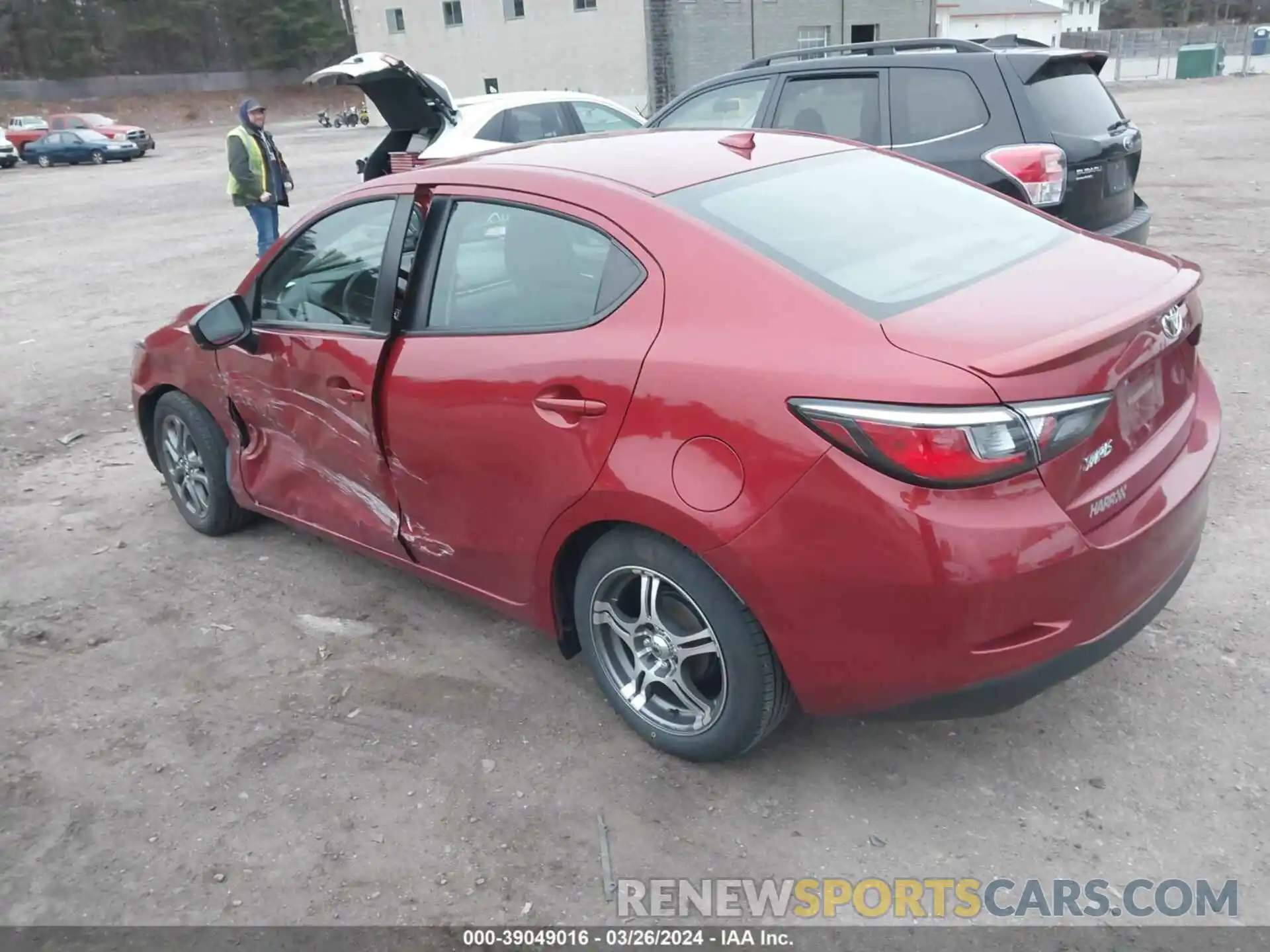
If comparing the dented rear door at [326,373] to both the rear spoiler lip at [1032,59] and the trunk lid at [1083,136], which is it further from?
the rear spoiler lip at [1032,59]

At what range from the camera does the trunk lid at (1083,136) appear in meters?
5.64

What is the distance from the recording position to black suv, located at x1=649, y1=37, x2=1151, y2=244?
564cm

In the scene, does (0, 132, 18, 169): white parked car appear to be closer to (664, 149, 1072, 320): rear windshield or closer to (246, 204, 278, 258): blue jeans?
(246, 204, 278, 258): blue jeans

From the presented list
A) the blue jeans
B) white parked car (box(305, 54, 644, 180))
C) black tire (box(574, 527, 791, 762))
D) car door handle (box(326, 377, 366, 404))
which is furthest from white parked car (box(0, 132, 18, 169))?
black tire (box(574, 527, 791, 762))

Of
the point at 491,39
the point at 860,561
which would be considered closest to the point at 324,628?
the point at 860,561

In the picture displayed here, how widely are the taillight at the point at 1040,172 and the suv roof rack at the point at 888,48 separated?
2.59ft

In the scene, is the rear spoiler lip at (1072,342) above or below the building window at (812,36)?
below

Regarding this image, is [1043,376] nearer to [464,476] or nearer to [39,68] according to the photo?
[464,476]

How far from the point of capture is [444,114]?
9.44 metres

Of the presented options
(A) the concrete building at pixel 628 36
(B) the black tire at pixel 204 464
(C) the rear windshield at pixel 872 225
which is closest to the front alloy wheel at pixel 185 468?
(B) the black tire at pixel 204 464

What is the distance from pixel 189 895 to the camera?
264 cm

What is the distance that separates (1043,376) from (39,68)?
77.2 metres

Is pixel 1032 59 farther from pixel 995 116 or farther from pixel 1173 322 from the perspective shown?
pixel 1173 322

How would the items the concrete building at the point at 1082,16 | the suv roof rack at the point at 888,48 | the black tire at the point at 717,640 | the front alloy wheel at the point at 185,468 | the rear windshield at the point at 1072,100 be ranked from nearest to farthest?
the black tire at the point at 717,640, the front alloy wheel at the point at 185,468, the rear windshield at the point at 1072,100, the suv roof rack at the point at 888,48, the concrete building at the point at 1082,16
